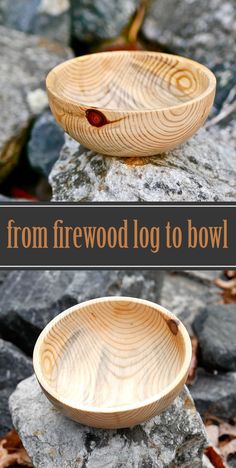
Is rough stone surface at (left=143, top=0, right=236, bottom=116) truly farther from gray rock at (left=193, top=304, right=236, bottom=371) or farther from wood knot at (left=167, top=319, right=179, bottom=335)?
wood knot at (left=167, top=319, right=179, bottom=335)

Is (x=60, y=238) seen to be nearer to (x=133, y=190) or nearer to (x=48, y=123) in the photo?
(x=133, y=190)

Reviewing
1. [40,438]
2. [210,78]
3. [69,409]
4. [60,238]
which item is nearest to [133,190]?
[60,238]

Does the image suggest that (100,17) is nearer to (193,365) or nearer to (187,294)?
(187,294)

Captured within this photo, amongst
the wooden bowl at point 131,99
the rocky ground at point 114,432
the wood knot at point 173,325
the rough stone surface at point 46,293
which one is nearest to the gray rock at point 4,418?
the rocky ground at point 114,432

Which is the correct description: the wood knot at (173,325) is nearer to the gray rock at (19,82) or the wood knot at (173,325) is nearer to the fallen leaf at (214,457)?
the fallen leaf at (214,457)

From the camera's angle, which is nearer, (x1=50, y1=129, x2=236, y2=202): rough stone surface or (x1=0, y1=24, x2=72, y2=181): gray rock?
(x1=50, y1=129, x2=236, y2=202): rough stone surface

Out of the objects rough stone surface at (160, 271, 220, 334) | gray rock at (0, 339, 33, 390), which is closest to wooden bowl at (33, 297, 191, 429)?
gray rock at (0, 339, 33, 390)

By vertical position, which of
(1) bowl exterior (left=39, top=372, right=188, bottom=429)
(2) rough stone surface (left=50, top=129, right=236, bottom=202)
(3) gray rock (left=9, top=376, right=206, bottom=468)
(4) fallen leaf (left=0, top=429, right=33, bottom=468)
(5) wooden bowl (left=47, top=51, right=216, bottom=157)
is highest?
(5) wooden bowl (left=47, top=51, right=216, bottom=157)
